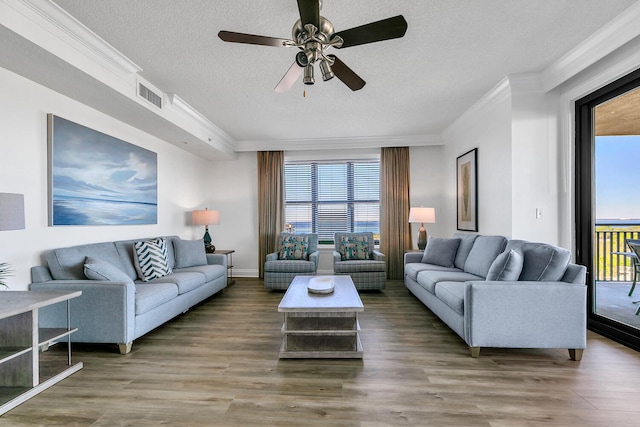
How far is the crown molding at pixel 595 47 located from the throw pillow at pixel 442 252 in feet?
6.80

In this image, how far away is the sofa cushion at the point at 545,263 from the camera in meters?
2.47

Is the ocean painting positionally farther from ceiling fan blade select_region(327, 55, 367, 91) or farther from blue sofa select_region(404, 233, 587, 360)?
blue sofa select_region(404, 233, 587, 360)

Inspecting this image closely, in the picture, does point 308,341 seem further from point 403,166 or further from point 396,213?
point 403,166

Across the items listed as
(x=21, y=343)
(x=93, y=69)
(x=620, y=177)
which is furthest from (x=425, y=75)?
(x=21, y=343)

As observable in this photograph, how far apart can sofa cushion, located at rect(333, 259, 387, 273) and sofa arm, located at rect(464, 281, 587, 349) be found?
215 centimetres

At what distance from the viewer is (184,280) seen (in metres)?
3.42

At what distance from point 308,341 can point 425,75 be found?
2.82 metres

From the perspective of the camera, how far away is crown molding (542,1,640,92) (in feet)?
7.39

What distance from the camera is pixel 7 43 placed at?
2.03 m

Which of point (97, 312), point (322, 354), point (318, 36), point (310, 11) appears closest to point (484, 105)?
point (318, 36)

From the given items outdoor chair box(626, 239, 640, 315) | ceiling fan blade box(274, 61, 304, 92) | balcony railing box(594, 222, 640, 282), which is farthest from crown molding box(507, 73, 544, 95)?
ceiling fan blade box(274, 61, 304, 92)

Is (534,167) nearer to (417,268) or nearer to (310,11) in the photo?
(417,268)

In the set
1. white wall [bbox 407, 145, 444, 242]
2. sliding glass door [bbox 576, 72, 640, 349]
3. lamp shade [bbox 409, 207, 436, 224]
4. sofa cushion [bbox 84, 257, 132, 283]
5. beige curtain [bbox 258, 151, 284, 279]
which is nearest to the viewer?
sofa cushion [bbox 84, 257, 132, 283]

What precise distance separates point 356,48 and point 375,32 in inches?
31.1
